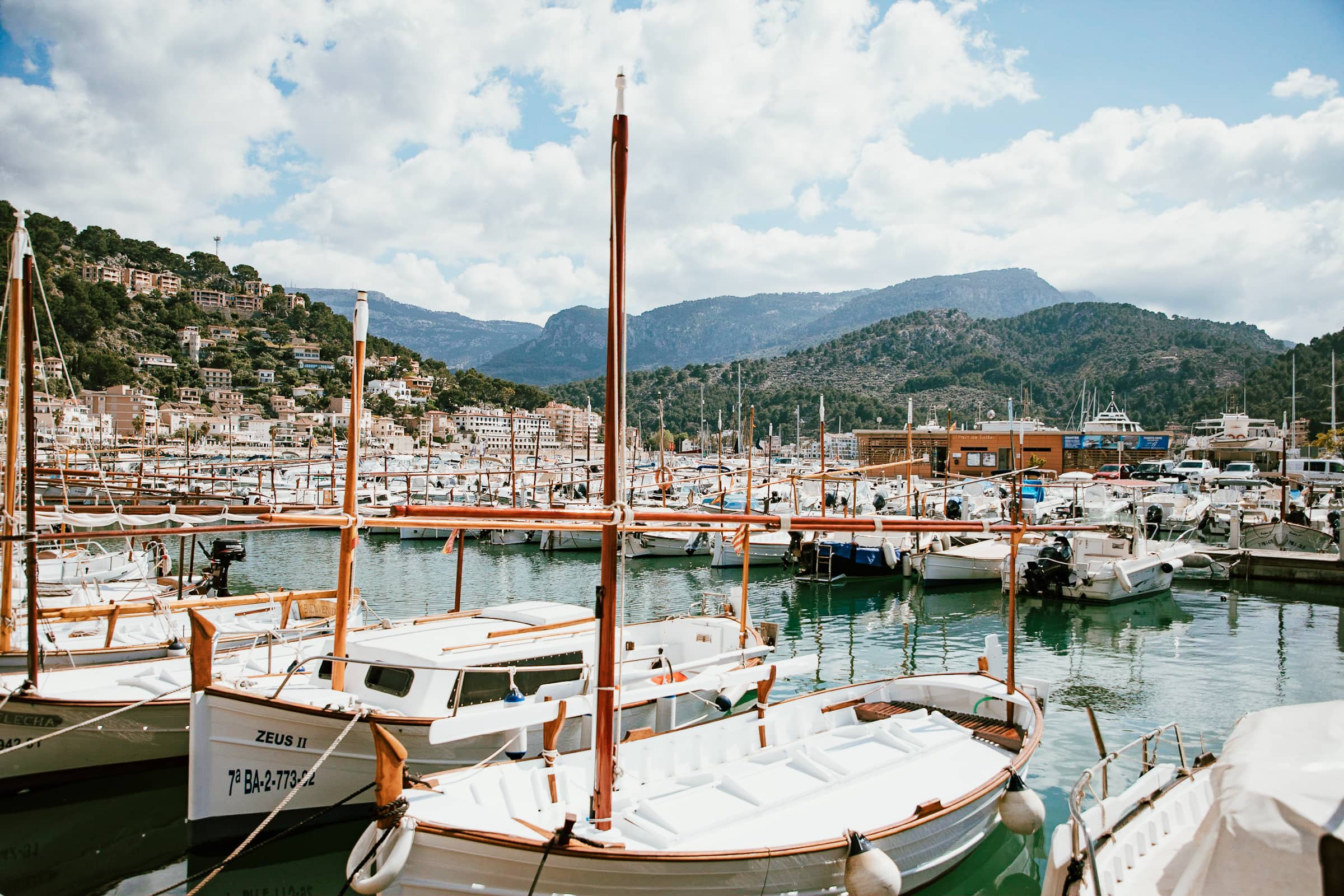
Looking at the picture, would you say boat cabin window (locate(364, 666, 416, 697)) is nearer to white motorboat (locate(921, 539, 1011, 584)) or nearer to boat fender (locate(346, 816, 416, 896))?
boat fender (locate(346, 816, 416, 896))

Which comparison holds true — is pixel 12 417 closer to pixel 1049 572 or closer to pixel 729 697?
pixel 729 697

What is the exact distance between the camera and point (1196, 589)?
32.1 metres

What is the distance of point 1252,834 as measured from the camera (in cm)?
405

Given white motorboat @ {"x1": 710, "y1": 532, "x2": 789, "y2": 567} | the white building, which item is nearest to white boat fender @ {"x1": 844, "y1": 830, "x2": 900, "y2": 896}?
white motorboat @ {"x1": 710, "y1": 532, "x2": 789, "y2": 567}

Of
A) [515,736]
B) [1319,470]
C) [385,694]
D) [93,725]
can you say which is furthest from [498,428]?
[515,736]

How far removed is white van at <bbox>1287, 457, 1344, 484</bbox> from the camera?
56.3 meters

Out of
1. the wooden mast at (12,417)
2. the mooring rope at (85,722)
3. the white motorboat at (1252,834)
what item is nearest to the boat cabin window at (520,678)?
the mooring rope at (85,722)

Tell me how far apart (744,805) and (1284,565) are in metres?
34.5

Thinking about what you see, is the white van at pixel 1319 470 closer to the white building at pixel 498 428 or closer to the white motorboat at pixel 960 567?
the white motorboat at pixel 960 567

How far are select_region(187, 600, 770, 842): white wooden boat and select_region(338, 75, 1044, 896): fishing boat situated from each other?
52.8 inches

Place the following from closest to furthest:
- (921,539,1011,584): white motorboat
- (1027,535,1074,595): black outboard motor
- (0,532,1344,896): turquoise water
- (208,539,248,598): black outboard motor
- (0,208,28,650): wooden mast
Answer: (0,532,1344,896): turquoise water < (0,208,28,650): wooden mast < (208,539,248,598): black outboard motor < (1027,535,1074,595): black outboard motor < (921,539,1011,584): white motorboat

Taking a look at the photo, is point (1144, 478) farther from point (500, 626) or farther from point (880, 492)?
point (500, 626)

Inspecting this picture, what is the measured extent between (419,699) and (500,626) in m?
2.90

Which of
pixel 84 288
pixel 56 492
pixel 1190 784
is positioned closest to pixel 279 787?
pixel 1190 784
